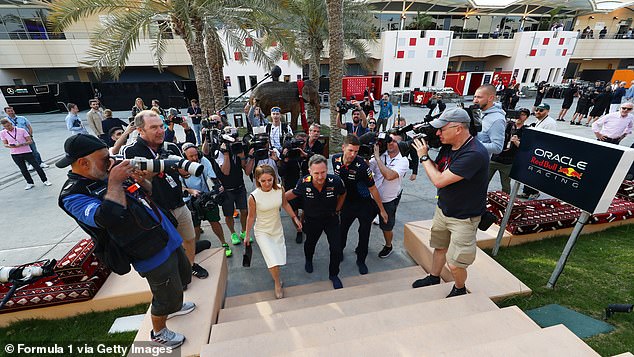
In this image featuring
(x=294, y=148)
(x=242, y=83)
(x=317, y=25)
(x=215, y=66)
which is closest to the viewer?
(x=294, y=148)

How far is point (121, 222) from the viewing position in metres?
1.79

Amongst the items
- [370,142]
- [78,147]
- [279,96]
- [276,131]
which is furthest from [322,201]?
[279,96]

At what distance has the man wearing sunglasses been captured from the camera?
5711 mm

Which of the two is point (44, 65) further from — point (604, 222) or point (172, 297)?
point (604, 222)

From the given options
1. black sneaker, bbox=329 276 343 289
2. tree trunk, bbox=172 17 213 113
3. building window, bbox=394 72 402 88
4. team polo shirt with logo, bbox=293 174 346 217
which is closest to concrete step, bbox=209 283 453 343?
black sneaker, bbox=329 276 343 289

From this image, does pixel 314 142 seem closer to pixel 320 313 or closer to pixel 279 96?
pixel 320 313

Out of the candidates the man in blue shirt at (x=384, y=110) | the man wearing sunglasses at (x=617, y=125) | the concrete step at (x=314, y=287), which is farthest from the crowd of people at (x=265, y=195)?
the man in blue shirt at (x=384, y=110)

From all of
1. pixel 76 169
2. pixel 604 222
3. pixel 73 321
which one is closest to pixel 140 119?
pixel 76 169

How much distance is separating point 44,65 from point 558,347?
2778 cm

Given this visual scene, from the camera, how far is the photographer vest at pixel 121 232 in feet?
5.95

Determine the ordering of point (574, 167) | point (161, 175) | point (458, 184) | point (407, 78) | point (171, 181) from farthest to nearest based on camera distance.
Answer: point (407, 78) < point (171, 181) < point (161, 175) < point (574, 167) < point (458, 184)

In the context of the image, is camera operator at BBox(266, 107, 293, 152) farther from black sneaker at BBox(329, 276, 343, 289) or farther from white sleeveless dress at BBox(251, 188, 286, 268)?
black sneaker at BBox(329, 276, 343, 289)

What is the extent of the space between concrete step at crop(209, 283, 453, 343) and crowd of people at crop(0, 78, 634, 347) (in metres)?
0.27

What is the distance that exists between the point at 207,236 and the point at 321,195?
2.55 meters
